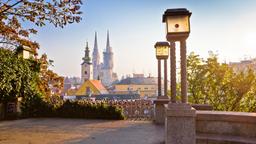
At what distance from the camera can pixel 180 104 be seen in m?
6.34

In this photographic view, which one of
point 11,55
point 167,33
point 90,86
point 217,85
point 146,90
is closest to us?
point 167,33

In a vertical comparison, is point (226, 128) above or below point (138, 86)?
below

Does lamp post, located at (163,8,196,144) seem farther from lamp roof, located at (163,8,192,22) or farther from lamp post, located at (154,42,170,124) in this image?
lamp post, located at (154,42,170,124)

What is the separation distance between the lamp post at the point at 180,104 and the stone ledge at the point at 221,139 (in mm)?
605

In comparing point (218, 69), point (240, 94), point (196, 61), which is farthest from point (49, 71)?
point (240, 94)

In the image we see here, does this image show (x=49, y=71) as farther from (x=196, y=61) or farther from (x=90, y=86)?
(x=90, y=86)

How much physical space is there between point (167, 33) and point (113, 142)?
144 inches

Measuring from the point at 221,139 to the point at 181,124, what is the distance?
1095mm

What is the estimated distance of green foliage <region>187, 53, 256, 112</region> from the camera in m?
19.0

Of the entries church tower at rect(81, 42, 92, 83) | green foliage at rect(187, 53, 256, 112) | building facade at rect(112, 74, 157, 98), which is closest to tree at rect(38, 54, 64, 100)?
green foliage at rect(187, 53, 256, 112)

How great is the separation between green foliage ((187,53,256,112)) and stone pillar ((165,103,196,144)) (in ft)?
46.2

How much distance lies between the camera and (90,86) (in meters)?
109

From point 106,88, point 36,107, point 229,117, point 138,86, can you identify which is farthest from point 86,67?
point 229,117

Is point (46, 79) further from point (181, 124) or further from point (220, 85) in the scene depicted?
point (181, 124)
